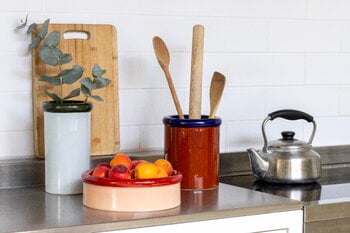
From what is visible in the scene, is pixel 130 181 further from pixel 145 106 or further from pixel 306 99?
pixel 306 99

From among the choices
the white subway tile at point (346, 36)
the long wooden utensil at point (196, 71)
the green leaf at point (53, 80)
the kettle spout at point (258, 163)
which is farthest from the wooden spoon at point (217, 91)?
the white subway tile at point (346, 36)

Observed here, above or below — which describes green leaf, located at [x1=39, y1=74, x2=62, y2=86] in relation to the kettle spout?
above

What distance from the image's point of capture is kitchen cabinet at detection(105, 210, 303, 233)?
5.47 feet

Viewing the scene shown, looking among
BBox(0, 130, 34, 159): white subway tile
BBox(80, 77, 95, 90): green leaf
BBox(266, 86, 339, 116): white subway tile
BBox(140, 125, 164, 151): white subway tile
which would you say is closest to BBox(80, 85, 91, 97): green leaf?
BBox(80, 77, 95, 90): green leaf

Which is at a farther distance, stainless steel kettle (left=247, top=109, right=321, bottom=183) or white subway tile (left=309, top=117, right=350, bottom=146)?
white subway tile (left=309, top=117, right=350, bottom=146)

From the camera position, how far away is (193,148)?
2.00m

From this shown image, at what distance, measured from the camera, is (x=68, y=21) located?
2.11m

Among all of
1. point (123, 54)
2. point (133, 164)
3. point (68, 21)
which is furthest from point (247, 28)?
point (133, 164)

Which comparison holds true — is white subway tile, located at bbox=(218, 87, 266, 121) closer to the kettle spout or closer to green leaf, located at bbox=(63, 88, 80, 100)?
the kettle spout

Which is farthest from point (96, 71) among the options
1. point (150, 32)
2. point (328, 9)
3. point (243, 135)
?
point (328, 9)

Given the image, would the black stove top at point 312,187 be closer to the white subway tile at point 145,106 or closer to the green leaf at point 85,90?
the white subway tile at point 145,106

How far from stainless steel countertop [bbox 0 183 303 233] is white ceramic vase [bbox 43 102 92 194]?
34 mm

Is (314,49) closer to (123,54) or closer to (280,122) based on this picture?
(280,122)

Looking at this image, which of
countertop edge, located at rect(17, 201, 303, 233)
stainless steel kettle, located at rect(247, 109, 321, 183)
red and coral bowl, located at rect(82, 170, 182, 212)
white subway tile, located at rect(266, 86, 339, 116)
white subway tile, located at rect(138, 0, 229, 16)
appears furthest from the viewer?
white subway tile, located at rect(266, 86, 339, 116)
